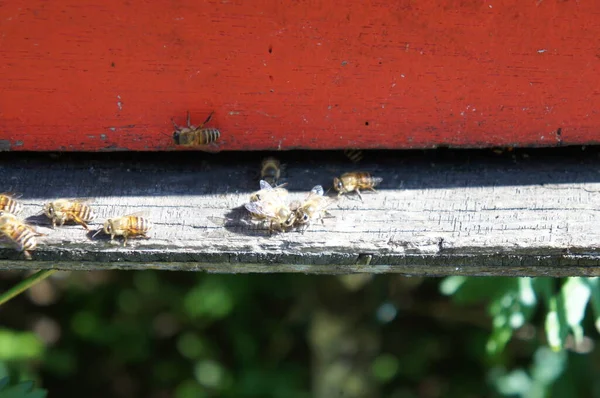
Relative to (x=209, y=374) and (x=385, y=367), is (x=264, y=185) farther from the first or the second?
(x=385, y=367)

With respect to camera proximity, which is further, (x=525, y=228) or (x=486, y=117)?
(x=486, y=117)

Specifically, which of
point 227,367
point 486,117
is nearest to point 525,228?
point 486,117

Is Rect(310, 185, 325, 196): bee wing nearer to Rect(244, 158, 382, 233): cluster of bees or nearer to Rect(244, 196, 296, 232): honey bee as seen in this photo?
Rect(244, 158, 382, 233): cluster of bees

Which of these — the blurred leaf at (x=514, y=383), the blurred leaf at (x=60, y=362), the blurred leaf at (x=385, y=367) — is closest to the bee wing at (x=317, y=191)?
the blurred leaf at (x=514, y=383)

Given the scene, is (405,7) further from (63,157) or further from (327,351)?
(327,351)

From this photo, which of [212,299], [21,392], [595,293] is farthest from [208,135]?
[212,299]

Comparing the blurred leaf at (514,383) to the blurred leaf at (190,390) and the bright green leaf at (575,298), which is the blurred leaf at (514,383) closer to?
the bright green leaf at (575,298)

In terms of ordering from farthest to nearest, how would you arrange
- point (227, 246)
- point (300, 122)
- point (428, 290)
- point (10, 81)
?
point (428, 290)
point (300, 122)
point (10, 81)
point (227, 246)
